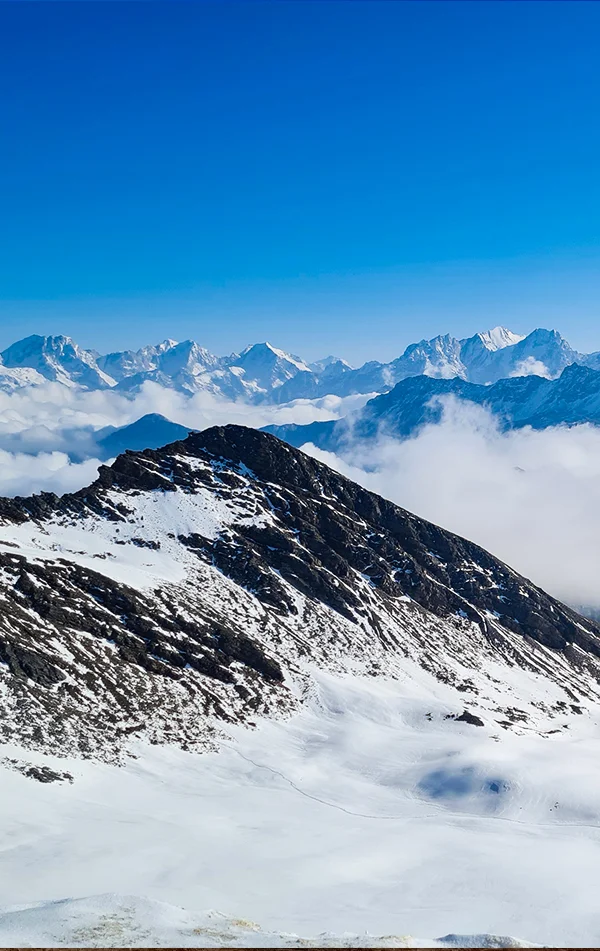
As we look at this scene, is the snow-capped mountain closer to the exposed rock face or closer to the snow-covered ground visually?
the snow-covered ground

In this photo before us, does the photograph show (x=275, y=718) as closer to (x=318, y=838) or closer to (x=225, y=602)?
(x=225, y=602)

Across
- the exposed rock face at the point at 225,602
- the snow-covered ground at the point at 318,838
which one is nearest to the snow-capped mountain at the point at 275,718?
the snow-covered ground at the point at 318,838

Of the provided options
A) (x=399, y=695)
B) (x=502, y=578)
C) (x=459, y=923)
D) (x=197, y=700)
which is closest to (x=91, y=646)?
(x=197, y=700)

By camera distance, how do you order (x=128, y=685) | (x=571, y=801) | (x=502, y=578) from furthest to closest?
(x=502, y=578) < (x=128, y=685) < (x=571, y=801)

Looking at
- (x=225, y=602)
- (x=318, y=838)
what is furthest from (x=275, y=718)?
(x=318, y=838)

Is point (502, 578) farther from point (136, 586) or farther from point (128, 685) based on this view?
point (128, 685)

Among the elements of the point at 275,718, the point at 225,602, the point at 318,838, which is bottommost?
the point at 318,838
